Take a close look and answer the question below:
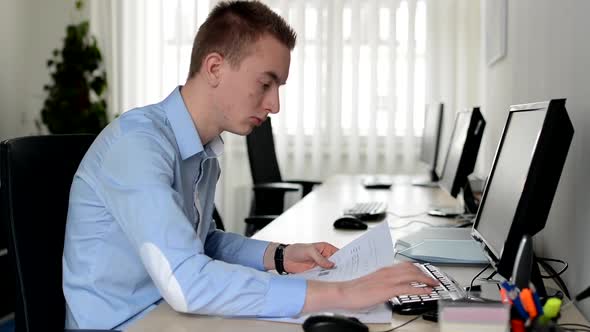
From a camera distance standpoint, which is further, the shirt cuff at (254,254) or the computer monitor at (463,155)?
the computer monitor at (463,155)

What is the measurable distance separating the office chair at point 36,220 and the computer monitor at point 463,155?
1338 mm

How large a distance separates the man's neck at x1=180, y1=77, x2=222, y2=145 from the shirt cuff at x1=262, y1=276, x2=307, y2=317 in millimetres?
415

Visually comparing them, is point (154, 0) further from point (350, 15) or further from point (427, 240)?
point (427, 240)

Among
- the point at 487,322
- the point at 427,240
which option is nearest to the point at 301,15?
the point at 427,240

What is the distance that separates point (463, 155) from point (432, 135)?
3.70 ft

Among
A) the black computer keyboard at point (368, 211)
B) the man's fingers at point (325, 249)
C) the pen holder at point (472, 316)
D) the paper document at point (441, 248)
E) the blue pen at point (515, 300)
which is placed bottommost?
the black computer keyboard at point (368, 211)

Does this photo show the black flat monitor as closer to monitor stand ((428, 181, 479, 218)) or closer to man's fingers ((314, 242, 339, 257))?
monitor stand ((428, 181, 479, 218))

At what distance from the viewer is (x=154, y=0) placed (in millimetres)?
4895

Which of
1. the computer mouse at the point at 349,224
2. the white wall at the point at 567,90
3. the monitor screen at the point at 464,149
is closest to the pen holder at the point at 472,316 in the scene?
the white wall at the point at 567,90

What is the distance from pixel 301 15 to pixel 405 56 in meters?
0.74

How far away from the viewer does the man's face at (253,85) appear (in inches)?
51.9

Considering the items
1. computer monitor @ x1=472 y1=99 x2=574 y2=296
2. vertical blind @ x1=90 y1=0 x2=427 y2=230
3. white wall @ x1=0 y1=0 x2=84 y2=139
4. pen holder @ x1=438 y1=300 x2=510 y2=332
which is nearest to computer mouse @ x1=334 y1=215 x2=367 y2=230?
computer monitor @ x1=472 y1=99 x2=574 y2=296

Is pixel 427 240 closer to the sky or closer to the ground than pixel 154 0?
closer to the ground

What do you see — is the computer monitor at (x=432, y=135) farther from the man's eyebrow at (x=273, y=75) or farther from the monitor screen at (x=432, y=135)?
the man's eyebrow at (x=273, y=75)
